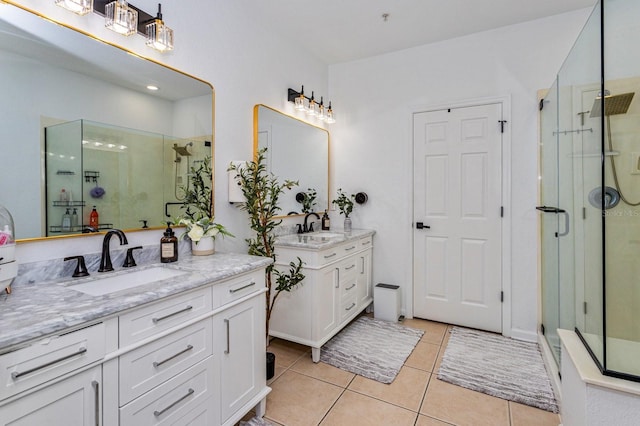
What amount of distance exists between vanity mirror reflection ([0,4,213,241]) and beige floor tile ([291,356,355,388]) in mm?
1446

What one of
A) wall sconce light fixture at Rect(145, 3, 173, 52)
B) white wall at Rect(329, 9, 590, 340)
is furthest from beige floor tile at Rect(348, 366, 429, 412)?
wall sconce light fixture at Rect(145, 3, 173, 52)

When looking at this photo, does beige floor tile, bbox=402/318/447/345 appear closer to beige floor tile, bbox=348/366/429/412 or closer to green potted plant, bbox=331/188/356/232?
beige floor tile, bbox=348/366/429/412

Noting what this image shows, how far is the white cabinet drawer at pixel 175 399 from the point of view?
1142 mm

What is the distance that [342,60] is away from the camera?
356 cm

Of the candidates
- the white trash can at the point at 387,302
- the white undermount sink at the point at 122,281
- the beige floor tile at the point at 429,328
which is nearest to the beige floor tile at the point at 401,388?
the beige floor tile at the point at 429,328

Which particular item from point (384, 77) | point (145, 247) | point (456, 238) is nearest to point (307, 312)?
point (145, 247)

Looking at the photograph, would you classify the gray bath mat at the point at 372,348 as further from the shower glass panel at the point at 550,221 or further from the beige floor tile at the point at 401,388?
the shower glass panel at the point at 550,221

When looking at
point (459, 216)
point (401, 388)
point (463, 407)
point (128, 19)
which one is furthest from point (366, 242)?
point (128, 19)

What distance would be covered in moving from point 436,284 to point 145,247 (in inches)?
103

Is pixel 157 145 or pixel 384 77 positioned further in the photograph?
pixel 384 77

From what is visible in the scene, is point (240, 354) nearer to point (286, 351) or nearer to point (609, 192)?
point (286, 351)

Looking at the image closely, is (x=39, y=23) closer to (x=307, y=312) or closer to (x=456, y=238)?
(x=307, y=312)

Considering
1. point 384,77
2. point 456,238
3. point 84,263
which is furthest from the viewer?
point 384,77

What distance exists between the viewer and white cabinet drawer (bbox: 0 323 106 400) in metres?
0.83
